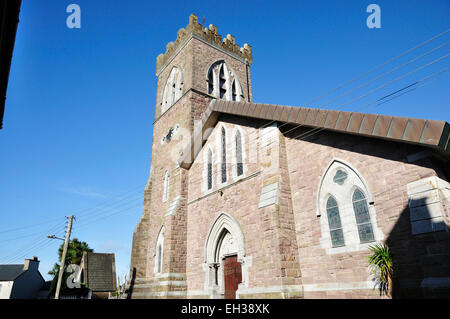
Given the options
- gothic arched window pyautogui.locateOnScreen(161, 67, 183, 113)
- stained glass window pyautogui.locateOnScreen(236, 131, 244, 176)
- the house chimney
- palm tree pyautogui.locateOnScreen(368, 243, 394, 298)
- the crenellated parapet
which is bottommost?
palm tree pyautogui.locateOnScreen(368, 243, 394, 298)

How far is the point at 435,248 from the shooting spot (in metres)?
6.28

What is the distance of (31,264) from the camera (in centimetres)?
3869

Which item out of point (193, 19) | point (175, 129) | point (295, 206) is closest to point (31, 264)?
point (175, 129)

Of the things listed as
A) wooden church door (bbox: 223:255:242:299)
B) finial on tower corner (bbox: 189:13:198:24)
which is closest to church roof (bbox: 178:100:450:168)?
wooden church door (bbox: 223:255:242:299)

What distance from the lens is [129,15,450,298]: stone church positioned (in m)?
6.72

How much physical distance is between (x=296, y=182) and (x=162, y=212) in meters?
9.52

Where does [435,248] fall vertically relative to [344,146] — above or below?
below

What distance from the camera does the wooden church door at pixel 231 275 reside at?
11.2m

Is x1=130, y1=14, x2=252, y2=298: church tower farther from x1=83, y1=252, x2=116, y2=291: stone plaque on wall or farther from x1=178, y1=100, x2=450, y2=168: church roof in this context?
x1=83, y1=252, x2=116, y2=291: stone plaque on wall

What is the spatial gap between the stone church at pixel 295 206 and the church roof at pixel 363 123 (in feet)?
0.09

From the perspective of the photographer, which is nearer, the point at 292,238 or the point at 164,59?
the point at 292,238

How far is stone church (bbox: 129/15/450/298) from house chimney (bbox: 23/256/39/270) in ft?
98.1

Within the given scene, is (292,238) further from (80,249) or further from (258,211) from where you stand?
(80,249)
